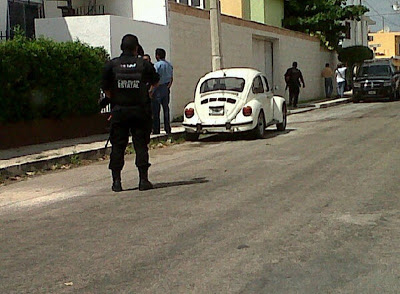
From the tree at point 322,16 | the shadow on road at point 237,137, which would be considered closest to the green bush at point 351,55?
the tree at point 322,16

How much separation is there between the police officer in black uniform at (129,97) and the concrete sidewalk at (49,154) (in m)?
3.11

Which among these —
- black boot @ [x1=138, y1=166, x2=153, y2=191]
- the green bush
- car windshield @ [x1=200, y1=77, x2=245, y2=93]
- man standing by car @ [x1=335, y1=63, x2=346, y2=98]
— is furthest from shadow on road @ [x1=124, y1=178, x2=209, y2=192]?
the green bush

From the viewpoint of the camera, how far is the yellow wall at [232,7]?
112 feet

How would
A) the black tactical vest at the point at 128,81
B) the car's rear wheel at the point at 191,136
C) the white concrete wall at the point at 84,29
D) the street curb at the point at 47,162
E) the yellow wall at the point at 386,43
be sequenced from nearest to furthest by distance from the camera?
the black tactical vest at the point at 128,81 → the street curb at the point at 47,162 → the car's rear wheel at the point at 191,136 → the white concrete wall at the point at 84,29 → the yellow wall at the point at 386,43

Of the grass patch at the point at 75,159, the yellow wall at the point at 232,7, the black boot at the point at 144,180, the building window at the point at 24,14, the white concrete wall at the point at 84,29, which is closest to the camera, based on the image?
the black boot at the point at 144,180

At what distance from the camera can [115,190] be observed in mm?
9203

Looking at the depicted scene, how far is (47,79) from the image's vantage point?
1442cm

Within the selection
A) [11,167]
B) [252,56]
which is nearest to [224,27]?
[252,56]

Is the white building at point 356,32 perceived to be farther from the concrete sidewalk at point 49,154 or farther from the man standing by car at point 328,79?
the concrete sidewalk at point 49,154

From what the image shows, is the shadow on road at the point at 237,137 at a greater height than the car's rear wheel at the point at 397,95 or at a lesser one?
lesser

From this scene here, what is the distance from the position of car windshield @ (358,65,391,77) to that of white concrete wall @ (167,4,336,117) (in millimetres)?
3505

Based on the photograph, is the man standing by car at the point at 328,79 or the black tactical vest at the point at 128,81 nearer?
the black tactical vest at the point at 128,81

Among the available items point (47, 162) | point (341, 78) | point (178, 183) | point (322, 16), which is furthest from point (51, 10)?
point (322, 16)

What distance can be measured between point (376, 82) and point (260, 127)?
15.6 meters
